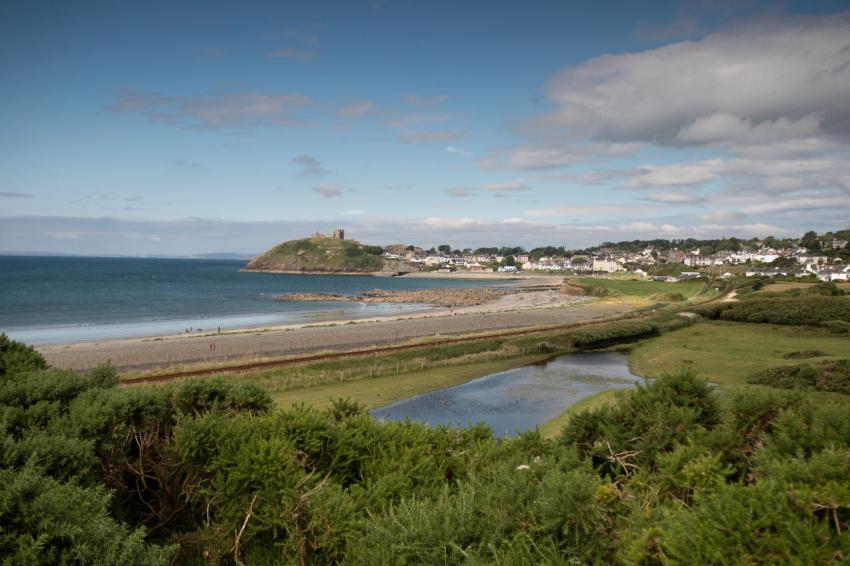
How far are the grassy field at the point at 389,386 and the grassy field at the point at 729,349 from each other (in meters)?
10.1

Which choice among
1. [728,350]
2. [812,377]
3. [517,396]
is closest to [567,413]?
[517,396]

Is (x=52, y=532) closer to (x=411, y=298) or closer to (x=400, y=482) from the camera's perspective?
(x=400, y=482)

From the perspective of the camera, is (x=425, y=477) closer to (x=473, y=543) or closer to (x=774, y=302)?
(x=473, y=543)

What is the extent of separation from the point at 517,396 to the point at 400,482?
23.7 meters

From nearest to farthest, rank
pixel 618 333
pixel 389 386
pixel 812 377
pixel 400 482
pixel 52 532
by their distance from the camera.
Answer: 1. pixel 52 532
2. pixel 400 482
3. pixel 812 377
4. pixel 389 386
5. pixel 618 333

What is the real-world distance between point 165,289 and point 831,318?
371 feet

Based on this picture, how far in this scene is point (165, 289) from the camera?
114 m

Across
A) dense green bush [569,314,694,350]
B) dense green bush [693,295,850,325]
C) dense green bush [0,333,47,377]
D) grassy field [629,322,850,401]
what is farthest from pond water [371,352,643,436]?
dense green bush [693,295,850,325]

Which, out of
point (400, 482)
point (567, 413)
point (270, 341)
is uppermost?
point (400, 482)

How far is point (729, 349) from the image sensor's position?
134 feet

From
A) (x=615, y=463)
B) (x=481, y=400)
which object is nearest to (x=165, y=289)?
(x=481, y=400)

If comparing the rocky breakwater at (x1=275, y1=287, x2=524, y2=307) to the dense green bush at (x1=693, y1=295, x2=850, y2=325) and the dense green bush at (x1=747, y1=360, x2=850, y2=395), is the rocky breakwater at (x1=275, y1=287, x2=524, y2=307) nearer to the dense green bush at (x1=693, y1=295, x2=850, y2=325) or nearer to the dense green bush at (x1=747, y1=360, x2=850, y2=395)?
the dense green bush at (x1=693, y1=295, x2=850, y2=325)

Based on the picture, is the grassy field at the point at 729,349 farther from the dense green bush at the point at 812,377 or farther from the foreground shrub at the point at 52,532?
the foreground shrub at the point at 52,532

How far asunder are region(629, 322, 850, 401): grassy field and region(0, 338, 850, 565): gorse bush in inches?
916
